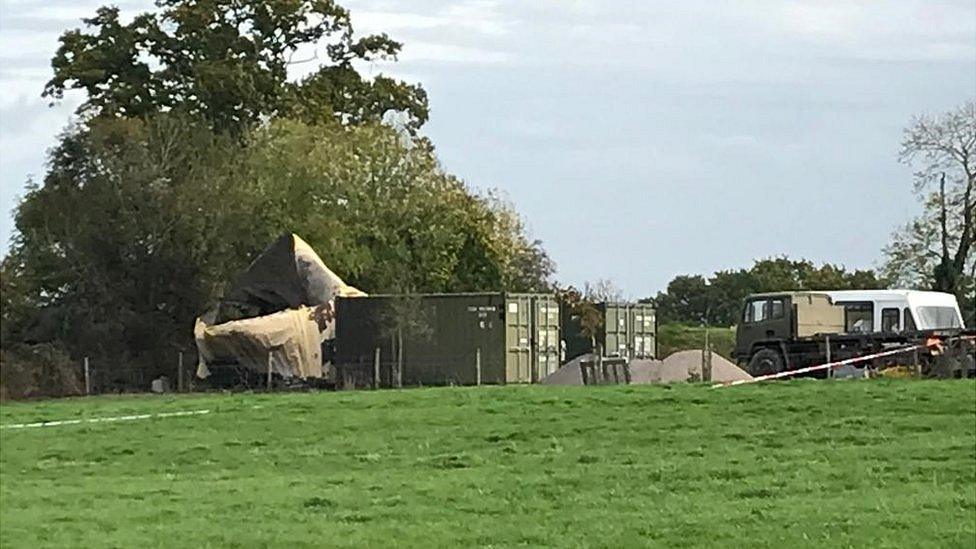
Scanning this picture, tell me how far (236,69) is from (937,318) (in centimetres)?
2316

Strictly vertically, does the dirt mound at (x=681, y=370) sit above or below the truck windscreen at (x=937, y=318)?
below

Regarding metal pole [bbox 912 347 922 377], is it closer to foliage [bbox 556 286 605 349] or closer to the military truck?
the military truck

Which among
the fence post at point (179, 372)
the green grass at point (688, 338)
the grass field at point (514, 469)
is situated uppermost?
the green grass at point (688, 338)

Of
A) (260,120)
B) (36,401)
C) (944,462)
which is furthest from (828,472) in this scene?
(260,120)

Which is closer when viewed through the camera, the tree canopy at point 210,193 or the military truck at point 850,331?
the tree canopy at point 210,193

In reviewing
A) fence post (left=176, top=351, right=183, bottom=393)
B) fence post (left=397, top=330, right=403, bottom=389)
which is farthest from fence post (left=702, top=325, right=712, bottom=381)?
fence post (left=176, top=351, right=183, bottom=393)

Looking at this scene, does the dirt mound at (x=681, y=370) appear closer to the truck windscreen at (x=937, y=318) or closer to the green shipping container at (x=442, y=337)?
the green shipping container at (x=442, y=337)

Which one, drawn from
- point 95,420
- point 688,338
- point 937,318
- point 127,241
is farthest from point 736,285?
point 127,241

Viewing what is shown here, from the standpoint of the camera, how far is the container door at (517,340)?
44.2 meters

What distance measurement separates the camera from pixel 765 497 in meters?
16.7

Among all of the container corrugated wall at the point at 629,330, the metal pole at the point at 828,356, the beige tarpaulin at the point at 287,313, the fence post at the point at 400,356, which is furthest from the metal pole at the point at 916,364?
the beige tarpaulin at the point at 287,313

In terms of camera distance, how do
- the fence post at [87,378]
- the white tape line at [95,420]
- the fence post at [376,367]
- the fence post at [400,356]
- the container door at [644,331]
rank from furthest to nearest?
1. the container door at [644,331]
2. the fence post at [400,356]
3. the fence post at [376,367]
4. the white tape line at [95,420]
5. the fence post at [87,378]

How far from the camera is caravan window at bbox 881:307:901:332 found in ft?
142

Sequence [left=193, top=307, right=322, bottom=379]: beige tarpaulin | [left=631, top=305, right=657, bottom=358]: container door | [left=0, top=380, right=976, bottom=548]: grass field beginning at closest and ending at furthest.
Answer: [left=0, top=380, right=976, bottom=548]: grass field, [left=193, top=307, right=322, bottom=379]: beige tarpaulin, [left=631, top=305, right=657, bottom=358]: container door
